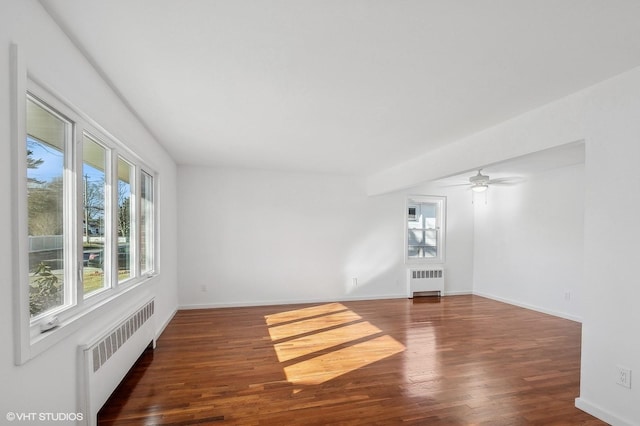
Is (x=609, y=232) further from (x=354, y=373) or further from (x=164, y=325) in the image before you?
(x=164, y=325)

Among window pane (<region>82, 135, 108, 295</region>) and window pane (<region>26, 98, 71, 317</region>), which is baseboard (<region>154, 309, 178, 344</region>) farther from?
window pane (<region>26, 98, 71, 317</region>)

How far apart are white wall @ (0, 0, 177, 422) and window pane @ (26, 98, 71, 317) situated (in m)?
0.21

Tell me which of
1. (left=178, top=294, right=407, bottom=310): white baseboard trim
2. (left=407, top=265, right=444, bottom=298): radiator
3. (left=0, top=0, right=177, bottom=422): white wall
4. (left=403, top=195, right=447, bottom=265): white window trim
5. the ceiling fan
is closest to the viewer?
(left=0, top=0, right=177, bottom=422): white wall

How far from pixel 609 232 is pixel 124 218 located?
433 cm

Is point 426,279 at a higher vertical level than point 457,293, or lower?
higher

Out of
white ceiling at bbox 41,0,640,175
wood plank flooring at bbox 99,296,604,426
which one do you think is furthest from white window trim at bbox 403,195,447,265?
white ceiling at bbox 41,0,640,175

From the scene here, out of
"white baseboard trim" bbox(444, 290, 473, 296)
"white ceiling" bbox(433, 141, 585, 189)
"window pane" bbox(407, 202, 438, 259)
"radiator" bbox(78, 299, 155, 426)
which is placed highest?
"white ceiling" bbox(433, 141, 585, 189)

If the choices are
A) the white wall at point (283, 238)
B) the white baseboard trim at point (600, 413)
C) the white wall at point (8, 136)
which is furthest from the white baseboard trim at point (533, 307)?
the white wall at point (8, 136)

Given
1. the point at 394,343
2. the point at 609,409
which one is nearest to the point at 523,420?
the point at 609,409

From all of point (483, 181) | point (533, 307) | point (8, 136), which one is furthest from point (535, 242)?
point (8, 136)

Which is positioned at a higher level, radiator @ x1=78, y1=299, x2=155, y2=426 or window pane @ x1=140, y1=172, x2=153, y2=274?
window pane @ x1=140, y1=172, x2=153, y2=274

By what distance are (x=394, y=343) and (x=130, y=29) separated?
3.94 m

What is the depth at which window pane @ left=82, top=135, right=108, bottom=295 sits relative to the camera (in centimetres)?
231

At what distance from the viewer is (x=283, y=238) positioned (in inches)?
235
